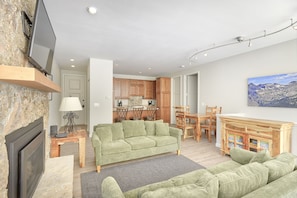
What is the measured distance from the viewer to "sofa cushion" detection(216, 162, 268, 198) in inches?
38.5

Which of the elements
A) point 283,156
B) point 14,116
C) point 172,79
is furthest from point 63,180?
point 172,79

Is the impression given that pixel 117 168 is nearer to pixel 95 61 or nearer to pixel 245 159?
pixel 245 159

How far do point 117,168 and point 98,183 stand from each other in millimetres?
509

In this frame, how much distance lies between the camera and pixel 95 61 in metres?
4.72

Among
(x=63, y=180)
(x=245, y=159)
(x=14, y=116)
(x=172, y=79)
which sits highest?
(x=172, y=79)

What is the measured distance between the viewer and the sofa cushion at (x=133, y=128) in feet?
10.9

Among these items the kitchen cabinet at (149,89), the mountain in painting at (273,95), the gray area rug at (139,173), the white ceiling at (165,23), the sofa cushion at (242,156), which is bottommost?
the gray area rug at (139,173)

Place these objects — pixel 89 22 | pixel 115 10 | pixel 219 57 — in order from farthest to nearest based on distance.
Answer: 1. pixel 219 57
2. pixel 89 22
3. pixel 115 10

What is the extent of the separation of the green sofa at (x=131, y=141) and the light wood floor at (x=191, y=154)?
1.16ft

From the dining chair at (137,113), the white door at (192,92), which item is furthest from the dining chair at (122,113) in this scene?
the white door at (192,92)

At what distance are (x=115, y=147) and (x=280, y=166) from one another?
7.58 feet

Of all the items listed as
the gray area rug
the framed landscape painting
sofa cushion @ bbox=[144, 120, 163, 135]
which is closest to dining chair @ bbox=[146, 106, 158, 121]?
sofa cushion @ bbox=[144, 120, 163, 135]

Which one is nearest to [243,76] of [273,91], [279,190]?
[273,91]

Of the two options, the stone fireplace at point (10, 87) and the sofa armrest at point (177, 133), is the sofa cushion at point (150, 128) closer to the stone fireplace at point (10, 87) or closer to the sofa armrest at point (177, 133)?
the sofa armrest at point (177, 133)
